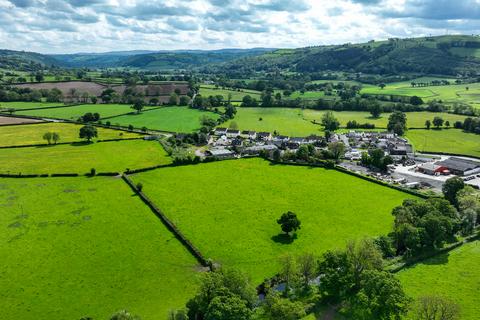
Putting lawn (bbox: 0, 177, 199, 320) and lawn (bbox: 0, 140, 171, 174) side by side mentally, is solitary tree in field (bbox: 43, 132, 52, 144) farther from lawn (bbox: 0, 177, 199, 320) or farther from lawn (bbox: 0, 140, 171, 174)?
lawn (bbox: 0, 177, 199, 320)

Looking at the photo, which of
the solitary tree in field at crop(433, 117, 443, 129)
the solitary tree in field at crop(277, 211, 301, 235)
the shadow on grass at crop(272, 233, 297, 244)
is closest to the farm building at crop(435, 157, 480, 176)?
the solitary tree in field at crop(433, 117, 443, 129)

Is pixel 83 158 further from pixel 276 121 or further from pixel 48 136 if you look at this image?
pixel 276 121

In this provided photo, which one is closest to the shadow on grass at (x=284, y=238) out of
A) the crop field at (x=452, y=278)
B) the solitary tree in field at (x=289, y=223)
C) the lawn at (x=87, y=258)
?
the solitary tree in field at (x=289, y=223)

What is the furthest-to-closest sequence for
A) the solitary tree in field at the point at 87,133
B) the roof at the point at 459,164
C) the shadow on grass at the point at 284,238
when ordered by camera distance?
the solitary tree in field at the point at 87,133
the roof at the point at 459,164
the shadow on grass at the point at 284,238

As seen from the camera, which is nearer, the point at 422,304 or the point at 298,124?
the point at 422,304

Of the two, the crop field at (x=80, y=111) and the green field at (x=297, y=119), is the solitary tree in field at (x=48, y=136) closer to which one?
the crop field at (x=80, y=111)

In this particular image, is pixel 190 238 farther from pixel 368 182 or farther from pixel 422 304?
pixel 368 182

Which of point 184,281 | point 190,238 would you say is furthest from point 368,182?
point 184,281

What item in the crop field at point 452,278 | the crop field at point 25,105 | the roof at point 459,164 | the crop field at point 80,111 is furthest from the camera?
the crop field at point 25,105

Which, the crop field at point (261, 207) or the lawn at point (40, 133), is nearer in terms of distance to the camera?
the crop field at point (261, 207)
